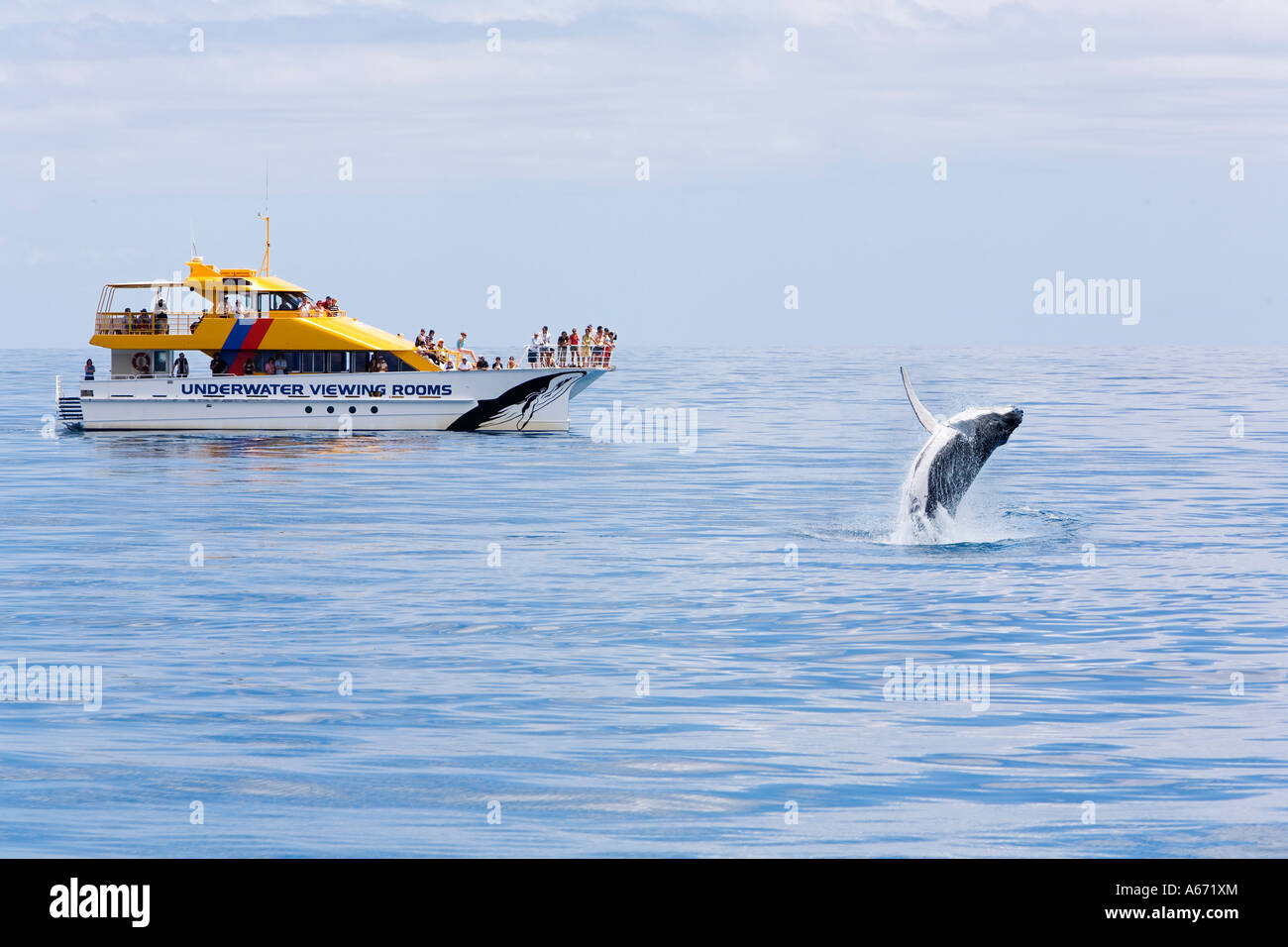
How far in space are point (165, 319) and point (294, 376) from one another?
19.1 ft

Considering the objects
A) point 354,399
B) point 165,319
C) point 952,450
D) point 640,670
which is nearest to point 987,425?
point 952,450

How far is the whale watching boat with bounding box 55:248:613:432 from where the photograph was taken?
54562 millimetres

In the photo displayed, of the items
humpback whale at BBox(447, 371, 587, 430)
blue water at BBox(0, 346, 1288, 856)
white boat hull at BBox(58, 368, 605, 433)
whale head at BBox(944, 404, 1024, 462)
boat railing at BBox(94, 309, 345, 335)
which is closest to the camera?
blue water at BBox(0, 346, 1288, 856)

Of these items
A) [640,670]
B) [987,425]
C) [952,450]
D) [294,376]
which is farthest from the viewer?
[294,376]

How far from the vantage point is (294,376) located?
54250 mm

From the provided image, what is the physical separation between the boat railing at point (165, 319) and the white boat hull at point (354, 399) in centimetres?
188

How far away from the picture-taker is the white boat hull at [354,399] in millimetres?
54500

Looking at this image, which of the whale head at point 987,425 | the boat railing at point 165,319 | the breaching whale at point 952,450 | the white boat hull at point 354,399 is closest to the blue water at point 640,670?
the breaching whale at point 952,450

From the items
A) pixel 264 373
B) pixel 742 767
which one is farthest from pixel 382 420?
pixel 742 767

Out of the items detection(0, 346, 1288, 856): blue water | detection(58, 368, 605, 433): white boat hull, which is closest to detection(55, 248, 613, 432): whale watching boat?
detection(58, 368, 605, 433): white boat hull

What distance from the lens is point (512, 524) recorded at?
102 ft

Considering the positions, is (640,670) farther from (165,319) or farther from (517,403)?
(165,319)

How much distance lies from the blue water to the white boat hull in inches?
626

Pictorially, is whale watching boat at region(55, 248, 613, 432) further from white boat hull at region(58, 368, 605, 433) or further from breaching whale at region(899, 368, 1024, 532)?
breaching whale at region(899, 368, 1024, 532)
